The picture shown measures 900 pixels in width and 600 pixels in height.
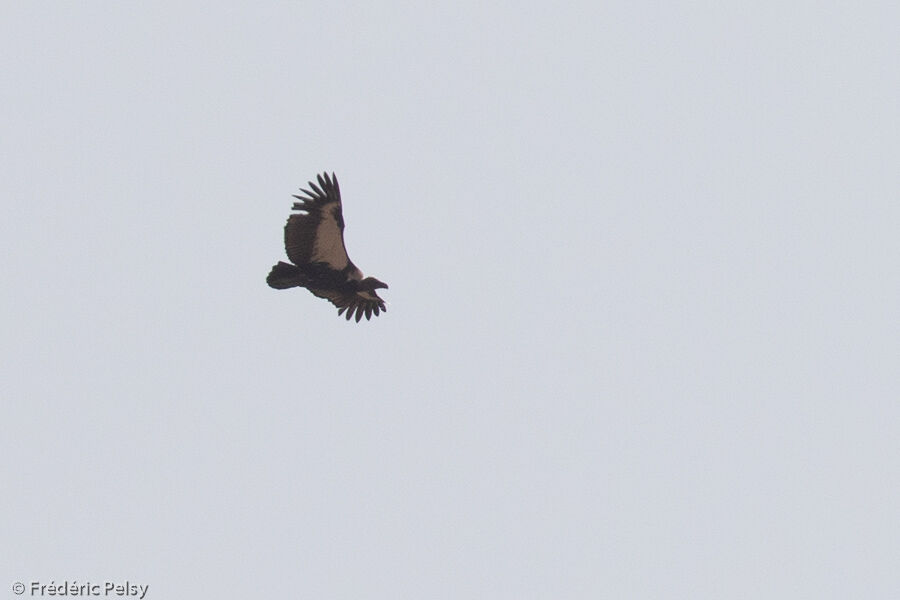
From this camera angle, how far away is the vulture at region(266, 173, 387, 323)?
27.7m

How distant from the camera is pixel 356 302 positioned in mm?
30609

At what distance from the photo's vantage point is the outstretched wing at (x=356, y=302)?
3020 cm

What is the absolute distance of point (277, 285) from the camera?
92.7 ft

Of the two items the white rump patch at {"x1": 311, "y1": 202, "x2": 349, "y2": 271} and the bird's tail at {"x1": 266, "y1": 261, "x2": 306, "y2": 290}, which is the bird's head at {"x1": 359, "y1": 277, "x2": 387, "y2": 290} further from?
the bird's tail at {"x1": 266, "y1": 261, "x2": 306, "y2": 290}

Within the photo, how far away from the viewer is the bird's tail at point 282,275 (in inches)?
1109

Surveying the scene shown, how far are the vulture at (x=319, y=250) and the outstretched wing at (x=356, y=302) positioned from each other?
1.04 ft

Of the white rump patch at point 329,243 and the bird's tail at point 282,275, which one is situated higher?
the white rump patch at point 329,243

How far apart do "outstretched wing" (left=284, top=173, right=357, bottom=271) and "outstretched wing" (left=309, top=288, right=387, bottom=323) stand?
2.01 metres

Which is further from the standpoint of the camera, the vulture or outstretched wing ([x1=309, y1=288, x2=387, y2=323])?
outstretched wing ([x1=309, y1=288, x2=387, y2=323])

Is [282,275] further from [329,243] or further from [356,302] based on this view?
[356,302]

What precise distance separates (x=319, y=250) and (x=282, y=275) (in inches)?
33.3

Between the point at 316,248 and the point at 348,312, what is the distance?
9.35 feet

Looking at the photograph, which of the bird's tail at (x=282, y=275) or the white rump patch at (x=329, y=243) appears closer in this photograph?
the white rump patch at (x=329, y=243)

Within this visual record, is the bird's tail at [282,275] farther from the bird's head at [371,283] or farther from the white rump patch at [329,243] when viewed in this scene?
the bird's head at [371,283]
